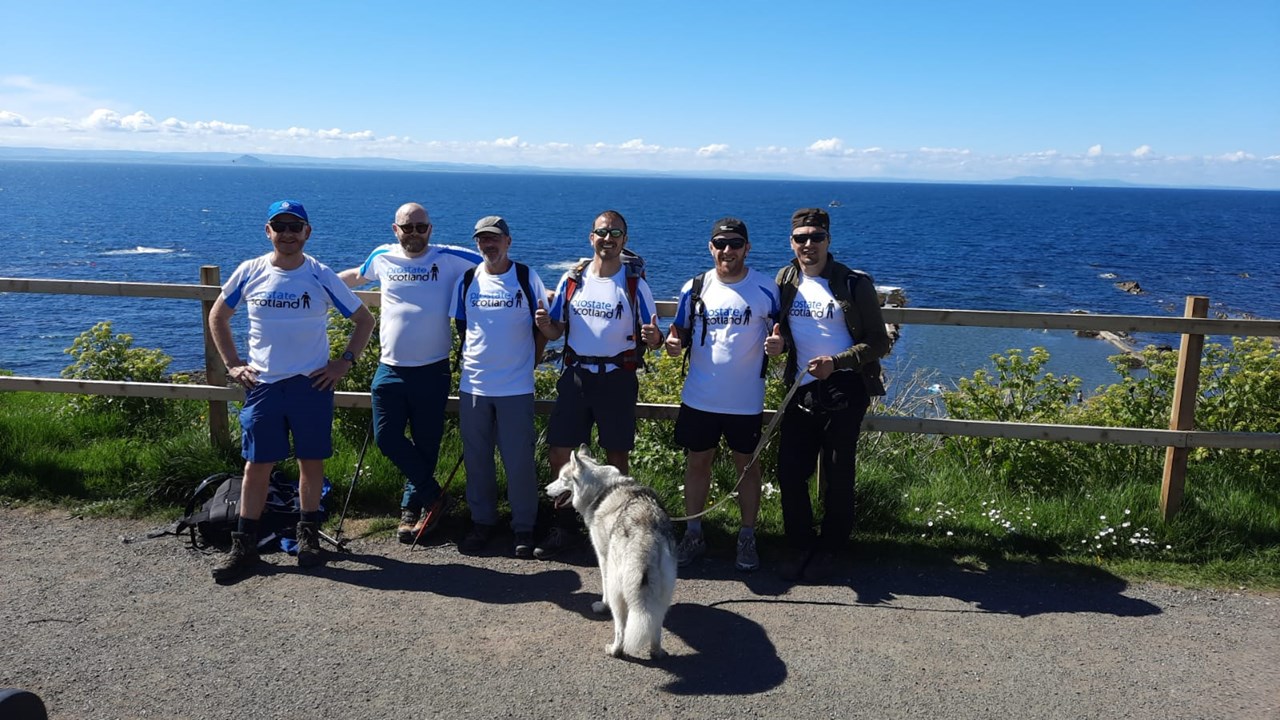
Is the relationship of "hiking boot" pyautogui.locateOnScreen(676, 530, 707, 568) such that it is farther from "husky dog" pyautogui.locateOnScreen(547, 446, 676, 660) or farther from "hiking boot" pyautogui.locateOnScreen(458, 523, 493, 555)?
"hiking boot" pyautogui.locateOnScreen(458, 523, 493, 555)

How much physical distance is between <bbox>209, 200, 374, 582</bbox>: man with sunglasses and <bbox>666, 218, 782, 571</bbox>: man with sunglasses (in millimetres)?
2217

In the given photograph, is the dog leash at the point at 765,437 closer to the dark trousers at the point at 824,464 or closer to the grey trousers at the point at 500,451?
the dark trousers at the point at 824,464

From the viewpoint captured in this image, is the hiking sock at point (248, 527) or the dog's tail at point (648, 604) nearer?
the dog's tail at point (648, 604)

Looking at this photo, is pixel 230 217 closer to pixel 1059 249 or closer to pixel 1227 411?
pixel 1059 249

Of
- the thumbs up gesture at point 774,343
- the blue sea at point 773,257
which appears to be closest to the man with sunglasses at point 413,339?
the thumbs up gesture at point 774,343

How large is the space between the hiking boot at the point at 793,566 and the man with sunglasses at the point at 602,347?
122cm

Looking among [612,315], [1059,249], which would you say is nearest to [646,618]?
[612,315]

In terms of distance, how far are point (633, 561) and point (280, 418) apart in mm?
2604

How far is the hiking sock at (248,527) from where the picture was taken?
556cm

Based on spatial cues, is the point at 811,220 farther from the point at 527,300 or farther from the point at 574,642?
the point at 574,642

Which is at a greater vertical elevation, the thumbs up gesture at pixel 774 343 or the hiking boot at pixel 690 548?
the thumbs up gesture at pixel 774 343

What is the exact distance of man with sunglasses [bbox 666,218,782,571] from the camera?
5434 mm

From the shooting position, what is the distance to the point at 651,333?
5.46 m

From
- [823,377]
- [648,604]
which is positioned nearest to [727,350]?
[823,377]
